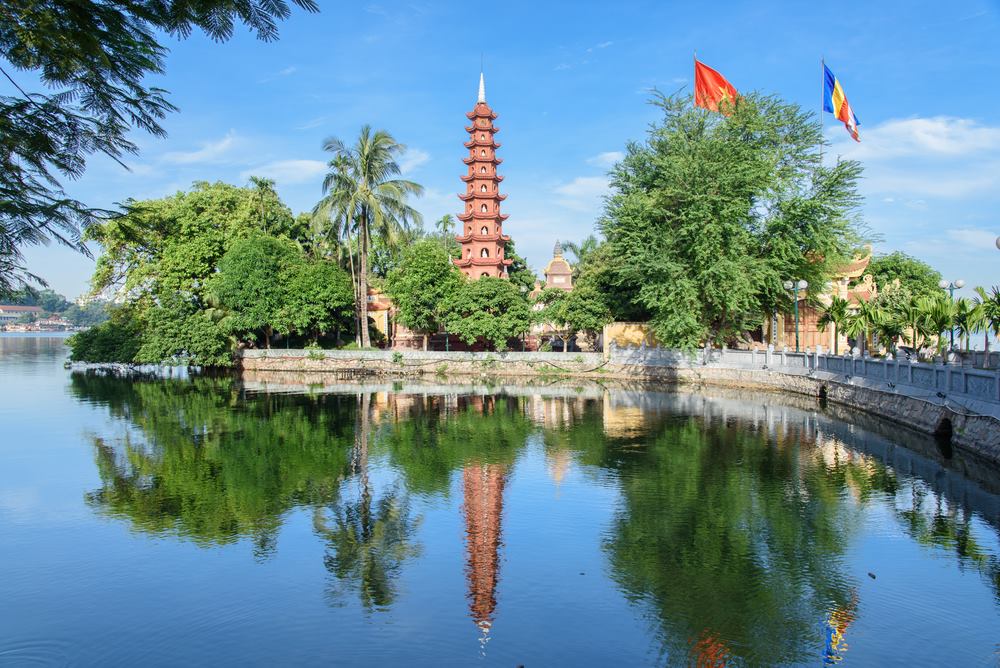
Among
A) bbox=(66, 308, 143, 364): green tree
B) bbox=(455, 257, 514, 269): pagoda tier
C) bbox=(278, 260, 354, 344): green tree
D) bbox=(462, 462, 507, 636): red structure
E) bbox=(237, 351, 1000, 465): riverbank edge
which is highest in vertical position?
bbox=(455, 257, 514, 269): pagoda tier

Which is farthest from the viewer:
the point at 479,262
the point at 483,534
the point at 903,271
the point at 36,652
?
the point at 903,271

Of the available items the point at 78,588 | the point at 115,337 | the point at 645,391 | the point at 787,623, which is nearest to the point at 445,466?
the point at 78,588

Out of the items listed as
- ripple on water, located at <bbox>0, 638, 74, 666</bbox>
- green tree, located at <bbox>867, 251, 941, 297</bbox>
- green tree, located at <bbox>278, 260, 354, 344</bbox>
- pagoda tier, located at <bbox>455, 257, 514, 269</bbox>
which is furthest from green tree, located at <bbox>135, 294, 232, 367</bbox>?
green tree, located at <bbox>867, 251, 941, 297</bbox>

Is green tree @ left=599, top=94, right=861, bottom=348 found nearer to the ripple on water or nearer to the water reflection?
the water reflection

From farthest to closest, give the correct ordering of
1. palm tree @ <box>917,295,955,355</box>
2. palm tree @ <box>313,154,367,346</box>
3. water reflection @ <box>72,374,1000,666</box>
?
palm tree @ <box>313,154,367,346</box>
palm tree @ <box>917,295,955,355</box>
water reflection @ <box>72,374,1000,666</box>

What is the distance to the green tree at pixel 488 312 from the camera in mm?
Answer: 40062

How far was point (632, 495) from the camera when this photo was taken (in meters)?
13.4

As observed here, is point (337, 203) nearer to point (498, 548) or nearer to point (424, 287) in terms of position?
point (424, 287)

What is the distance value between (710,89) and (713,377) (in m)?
14.0

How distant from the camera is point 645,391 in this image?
1283 inches

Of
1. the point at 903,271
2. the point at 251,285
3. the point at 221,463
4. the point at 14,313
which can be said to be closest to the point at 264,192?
the point at 251,285

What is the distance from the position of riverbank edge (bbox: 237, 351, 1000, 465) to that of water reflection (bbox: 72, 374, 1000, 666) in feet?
3.51

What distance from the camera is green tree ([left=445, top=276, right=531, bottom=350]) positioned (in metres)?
40.1

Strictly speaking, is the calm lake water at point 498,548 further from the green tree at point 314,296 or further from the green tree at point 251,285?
the green tree at point 314,296
